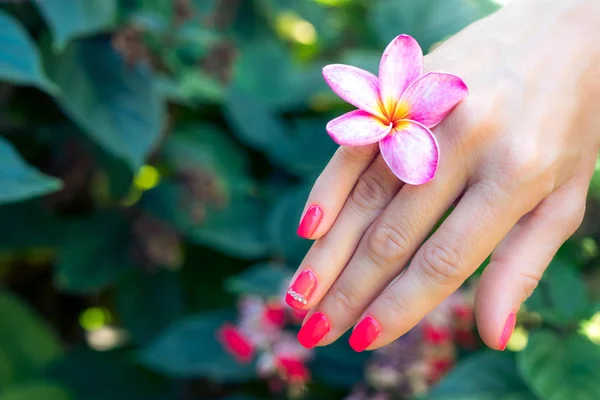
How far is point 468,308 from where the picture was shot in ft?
2.91

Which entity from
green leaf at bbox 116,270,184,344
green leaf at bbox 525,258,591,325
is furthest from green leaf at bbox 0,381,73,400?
green leaf at bbox 525,258,591,325

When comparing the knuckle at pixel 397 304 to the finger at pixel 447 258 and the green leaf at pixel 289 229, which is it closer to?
the finger at pixel 447 258

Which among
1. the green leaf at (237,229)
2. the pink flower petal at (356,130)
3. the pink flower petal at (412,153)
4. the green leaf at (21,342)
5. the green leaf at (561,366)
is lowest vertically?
the green leaf at (21,342)

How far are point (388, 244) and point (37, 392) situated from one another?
761mm

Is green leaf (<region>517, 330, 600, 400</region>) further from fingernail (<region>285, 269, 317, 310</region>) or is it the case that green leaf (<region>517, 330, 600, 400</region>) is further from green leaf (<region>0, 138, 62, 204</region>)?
green leaf (<region>0, 138, 62, 204</region>)

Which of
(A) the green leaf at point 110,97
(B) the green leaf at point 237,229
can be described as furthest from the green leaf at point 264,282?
(A) the green leaf at point 110,97

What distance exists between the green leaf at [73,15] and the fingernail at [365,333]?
561 millimetres

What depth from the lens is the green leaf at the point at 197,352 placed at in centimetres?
89

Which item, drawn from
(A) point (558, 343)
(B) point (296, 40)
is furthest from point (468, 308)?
(B) point (296, 40)

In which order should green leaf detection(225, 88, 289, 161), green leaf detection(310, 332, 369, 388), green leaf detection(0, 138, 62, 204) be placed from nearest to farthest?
green leaf detection(0, 138, 62, 204), green leaf detection(310, 332, 369, 388), green leaf detection(225, 88, 289, 161)

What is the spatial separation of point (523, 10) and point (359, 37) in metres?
1.00

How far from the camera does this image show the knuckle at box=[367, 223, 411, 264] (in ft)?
1.70

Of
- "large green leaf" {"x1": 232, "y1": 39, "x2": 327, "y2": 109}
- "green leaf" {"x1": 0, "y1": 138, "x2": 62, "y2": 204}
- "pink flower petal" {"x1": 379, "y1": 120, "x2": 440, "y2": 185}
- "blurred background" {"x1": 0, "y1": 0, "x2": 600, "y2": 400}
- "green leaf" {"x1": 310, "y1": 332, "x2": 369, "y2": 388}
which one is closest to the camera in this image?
"pink flower petal" {"x1": 379, "y1": 120, "x2": 440, "y2": 185}

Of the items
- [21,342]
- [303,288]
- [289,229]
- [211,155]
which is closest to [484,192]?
[303,288]
